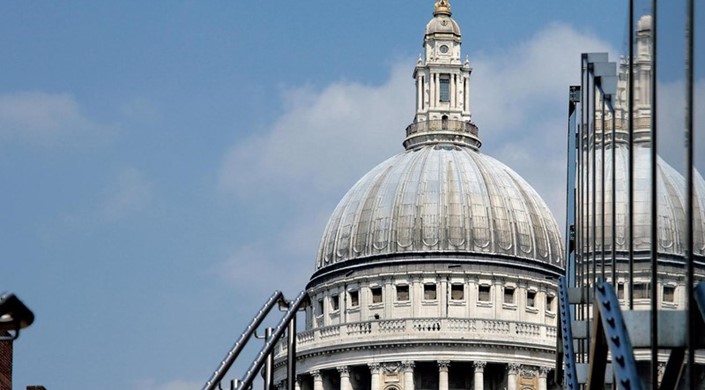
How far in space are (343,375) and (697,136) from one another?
11795 centimetres

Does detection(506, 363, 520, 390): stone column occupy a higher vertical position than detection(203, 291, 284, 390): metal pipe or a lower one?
higher

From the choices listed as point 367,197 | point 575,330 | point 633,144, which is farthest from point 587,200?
point 367,197

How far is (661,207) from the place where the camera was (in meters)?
14.5

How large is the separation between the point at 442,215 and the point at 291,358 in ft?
365

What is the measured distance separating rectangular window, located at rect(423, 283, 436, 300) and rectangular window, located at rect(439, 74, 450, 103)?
1427 centimetres

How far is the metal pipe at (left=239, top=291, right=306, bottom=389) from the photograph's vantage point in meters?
20.0

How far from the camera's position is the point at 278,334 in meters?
22.3

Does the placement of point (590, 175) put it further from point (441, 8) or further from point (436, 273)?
point (441, 8)

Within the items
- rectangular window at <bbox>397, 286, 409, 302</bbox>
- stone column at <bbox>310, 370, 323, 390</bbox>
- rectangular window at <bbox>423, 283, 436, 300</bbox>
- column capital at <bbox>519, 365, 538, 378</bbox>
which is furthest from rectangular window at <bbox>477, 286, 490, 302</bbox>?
stone column at <bbox>310, 370, 323, 390</bbox>

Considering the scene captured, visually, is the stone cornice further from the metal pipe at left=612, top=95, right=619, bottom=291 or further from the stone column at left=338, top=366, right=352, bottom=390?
the metal pipe at left=612, top=95, right=619, bottom=291

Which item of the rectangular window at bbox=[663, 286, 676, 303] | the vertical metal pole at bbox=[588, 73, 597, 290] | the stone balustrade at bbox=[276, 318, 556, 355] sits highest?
the stone balustrade at bbox=[276, 318, 556, 355]

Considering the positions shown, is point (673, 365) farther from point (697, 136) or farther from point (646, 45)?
point (646, 45)

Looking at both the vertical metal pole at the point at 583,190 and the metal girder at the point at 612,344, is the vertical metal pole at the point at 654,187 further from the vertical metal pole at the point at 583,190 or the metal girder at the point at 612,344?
the vertical metal pole at the point at 583,190

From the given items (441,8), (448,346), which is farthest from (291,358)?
(441,8)
